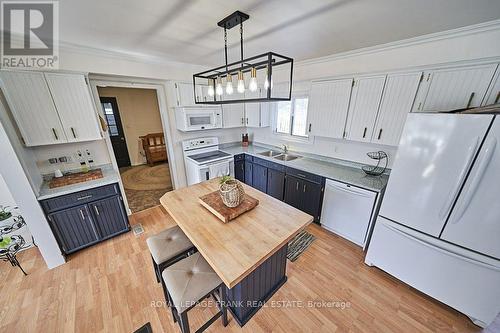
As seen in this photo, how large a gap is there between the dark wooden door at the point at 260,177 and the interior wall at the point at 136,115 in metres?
4.22

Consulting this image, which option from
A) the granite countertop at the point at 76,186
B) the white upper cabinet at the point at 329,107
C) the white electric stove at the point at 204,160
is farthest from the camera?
the white electric stove at the point at 204,160

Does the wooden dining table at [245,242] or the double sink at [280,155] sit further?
the double sink at [280,155]

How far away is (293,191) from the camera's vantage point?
285 centimetres

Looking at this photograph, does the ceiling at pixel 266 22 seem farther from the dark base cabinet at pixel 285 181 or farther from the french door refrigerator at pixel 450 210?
the dark base cabinet at pixel 285 181

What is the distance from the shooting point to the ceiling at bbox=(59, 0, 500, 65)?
49.6 inches

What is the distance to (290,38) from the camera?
6.24 ft

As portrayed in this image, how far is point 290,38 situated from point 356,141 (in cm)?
164

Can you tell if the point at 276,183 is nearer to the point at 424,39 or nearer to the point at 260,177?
the point at 260,177

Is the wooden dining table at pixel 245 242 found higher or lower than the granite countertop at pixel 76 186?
lower

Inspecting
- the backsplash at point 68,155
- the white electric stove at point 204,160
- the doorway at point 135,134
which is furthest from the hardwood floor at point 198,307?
the doorway at point 135,134

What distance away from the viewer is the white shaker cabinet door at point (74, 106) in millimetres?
2012

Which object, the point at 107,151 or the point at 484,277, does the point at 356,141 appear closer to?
the point at 484,277

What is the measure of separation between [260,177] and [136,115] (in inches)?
184

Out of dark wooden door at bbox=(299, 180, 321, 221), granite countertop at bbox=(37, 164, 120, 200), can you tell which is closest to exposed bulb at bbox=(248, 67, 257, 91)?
dark wooden door at bbox=(299, 180, 321, 221)
